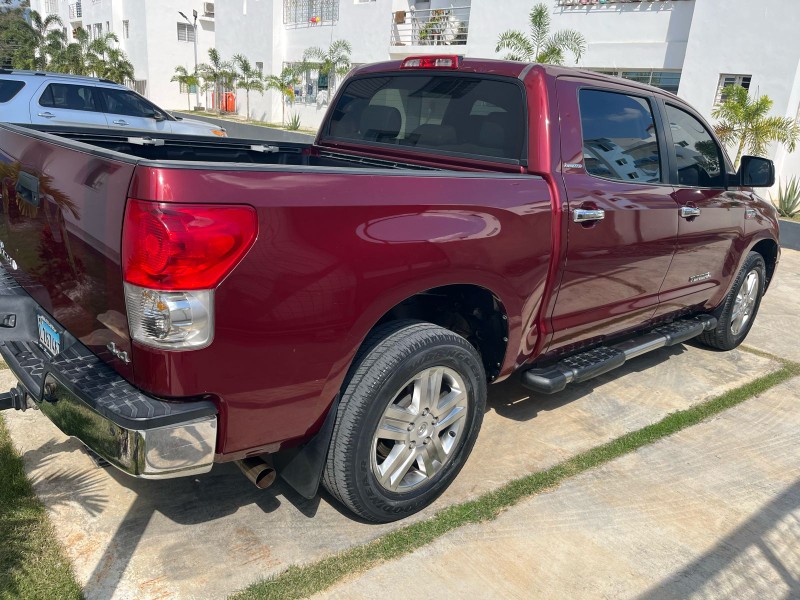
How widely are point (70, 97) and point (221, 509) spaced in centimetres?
957

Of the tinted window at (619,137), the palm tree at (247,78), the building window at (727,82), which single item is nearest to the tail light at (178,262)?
the tinted window at (619,137)

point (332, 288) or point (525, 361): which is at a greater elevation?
point (332, 288)

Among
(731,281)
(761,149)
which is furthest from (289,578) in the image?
(761,149)

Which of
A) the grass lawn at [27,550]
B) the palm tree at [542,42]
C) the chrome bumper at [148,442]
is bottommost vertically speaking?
the grass lawn at [27,550]

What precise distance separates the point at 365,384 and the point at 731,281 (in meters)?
3.67

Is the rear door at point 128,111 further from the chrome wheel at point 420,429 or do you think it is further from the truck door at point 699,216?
the chrome wheel at point 420,429

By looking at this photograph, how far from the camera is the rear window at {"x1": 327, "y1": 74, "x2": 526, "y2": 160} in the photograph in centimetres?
335

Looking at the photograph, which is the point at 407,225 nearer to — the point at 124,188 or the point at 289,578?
the point at 124,188

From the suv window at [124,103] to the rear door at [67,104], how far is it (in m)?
0.16

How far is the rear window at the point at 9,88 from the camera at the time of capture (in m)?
9.84

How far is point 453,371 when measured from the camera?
2.90 metres

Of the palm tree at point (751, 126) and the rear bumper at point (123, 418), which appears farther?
the palm tree at point (751, 126)

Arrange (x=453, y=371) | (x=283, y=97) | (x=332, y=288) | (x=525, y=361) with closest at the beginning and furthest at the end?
1. (x=332, y=288)
2. (x=453, y=371)
3. (x=525, y=361)
4. (x=283, y=97)

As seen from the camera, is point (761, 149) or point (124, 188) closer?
point (124, 188)
